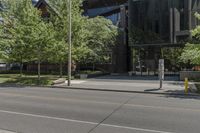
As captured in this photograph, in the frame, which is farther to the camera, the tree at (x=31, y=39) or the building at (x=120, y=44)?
the building at (x=120, y=44)

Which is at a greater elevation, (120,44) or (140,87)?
(120,44)

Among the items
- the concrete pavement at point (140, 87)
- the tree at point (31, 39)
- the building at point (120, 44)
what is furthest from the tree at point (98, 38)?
the concrete pavement at point (140, 87)

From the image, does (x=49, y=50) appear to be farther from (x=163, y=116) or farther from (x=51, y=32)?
(x=163, y=116)

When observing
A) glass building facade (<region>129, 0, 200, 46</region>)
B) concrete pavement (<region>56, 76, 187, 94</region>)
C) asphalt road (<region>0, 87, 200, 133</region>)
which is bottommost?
asphalt road (<region>0, 87, 200, 133</region>)

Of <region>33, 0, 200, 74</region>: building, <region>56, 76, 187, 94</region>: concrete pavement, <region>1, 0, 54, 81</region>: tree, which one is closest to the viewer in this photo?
<region>56, 76, 187, 94</region>: concrete pavement

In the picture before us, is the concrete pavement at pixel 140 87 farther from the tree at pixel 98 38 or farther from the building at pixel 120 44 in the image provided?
the building at pixel 120 44

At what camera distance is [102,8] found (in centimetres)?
4844

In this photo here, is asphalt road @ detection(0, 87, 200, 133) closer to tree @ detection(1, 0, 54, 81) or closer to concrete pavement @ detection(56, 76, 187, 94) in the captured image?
concrete pavement @ detection(56, 76, 187, 94)

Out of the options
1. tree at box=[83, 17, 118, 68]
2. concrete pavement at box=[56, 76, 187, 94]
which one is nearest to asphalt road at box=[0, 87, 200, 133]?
concrete pavement at box=[56, 76, 187, 94]

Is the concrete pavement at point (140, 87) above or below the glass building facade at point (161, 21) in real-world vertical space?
below

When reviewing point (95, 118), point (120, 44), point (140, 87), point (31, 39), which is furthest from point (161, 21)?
point (95, 118)

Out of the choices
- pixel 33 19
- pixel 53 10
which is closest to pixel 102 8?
pixel 53 10

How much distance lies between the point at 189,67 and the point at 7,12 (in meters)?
23.5

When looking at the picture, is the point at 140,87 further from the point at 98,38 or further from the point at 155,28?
the point at 155,28
